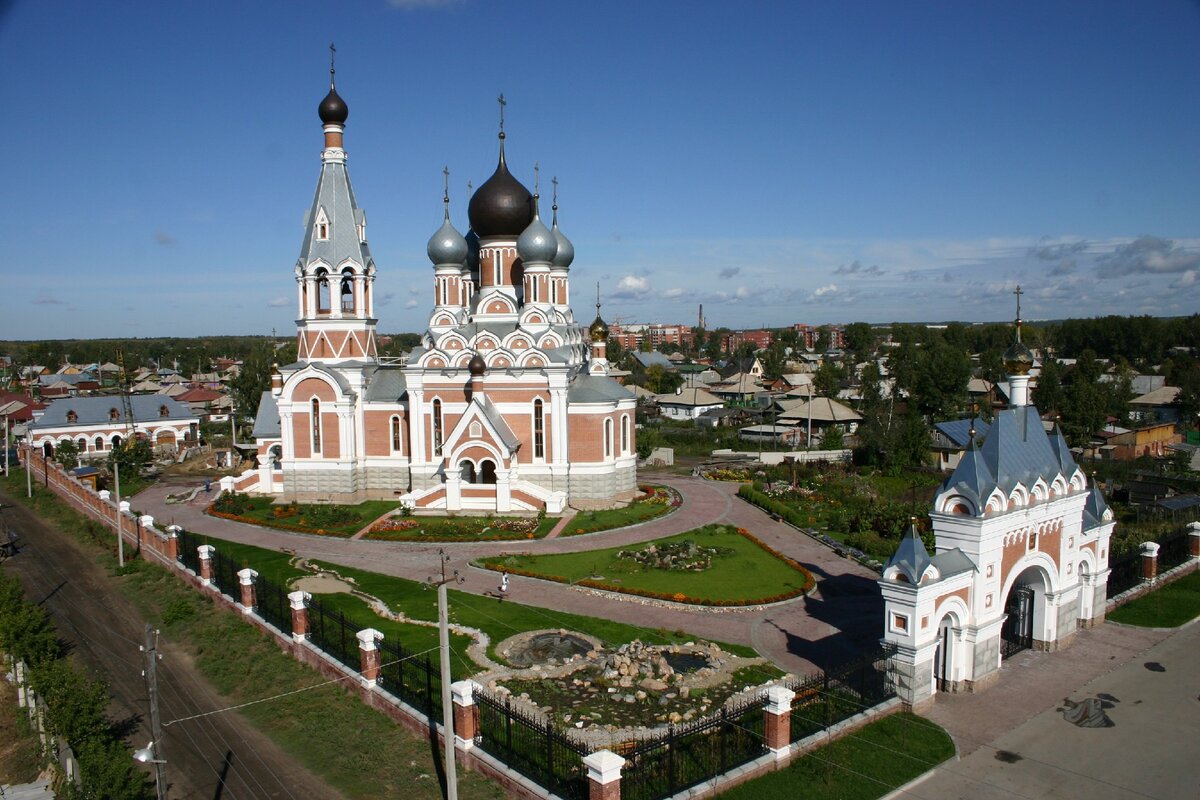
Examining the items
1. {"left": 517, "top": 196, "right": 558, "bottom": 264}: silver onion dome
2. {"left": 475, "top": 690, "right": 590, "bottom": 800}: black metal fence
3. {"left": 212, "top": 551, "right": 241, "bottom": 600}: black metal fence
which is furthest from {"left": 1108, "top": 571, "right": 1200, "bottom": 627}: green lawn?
{"left": 517, "top": 196, "right": 558, "bottom": 264}: silver onion dome

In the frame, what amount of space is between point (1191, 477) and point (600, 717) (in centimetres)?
3103

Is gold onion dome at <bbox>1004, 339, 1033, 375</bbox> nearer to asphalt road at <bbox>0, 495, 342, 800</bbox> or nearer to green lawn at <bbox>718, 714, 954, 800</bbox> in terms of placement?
green lawn at <bbox>718, 714, 954, 800</bbox>

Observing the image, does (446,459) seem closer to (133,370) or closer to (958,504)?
(958,504)

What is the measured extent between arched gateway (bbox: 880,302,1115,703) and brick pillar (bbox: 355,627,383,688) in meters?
8.58

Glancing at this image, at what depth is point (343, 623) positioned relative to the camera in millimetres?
15992

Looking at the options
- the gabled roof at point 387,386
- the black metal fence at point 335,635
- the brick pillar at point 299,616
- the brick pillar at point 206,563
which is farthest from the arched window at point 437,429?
the brick pillar at point 299,616

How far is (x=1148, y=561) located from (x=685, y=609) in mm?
11121

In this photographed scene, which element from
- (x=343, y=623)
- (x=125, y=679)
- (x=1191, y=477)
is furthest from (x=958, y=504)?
(x=1191, y=477)

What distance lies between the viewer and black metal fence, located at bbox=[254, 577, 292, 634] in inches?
719

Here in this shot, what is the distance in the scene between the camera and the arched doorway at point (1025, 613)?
1709 cm

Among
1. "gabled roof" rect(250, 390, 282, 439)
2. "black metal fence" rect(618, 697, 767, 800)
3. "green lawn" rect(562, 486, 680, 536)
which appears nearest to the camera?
"black metal fence" rect(618, 697, 767, 800)

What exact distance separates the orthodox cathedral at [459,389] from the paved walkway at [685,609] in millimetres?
3176

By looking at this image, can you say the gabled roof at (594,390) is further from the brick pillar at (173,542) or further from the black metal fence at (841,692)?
the black metal fence at (841,692)

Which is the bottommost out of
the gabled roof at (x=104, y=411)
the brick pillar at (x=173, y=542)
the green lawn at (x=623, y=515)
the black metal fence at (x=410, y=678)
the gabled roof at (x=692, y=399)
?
the green lawn at (x=623, y=515)
